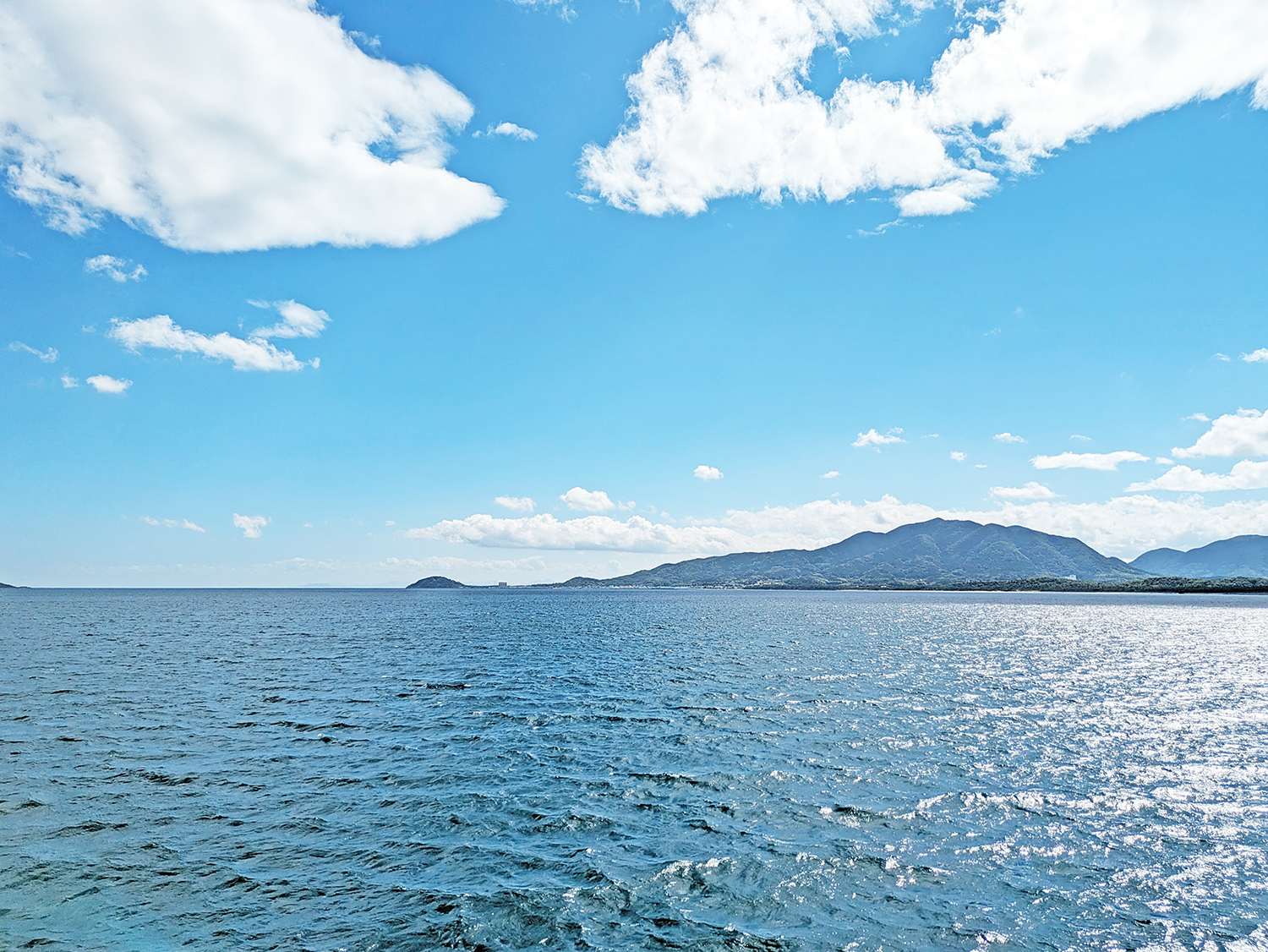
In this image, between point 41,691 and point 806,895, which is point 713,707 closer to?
point 806,895

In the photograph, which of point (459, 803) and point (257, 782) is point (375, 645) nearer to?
point (257, 782)

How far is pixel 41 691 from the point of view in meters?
48.0

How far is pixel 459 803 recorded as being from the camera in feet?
84.9

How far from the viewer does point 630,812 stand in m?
24.8

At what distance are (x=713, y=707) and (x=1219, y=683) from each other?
50.3m

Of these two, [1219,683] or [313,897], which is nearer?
[313,897]

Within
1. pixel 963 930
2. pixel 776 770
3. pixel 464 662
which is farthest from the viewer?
pixel 464 662

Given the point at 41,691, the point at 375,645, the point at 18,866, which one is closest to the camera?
the point at 18,866

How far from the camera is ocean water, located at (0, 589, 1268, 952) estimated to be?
55.9 ft

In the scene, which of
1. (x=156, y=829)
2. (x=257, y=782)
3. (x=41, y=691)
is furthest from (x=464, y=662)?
(x=156, y=829)

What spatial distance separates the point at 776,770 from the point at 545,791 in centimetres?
1107

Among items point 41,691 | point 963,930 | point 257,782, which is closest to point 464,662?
point 41,691

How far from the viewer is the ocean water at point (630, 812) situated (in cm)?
1703

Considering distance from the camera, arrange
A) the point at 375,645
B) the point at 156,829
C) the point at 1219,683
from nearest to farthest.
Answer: the point at 156,829, the point at 1219,683, the point at 375,645
